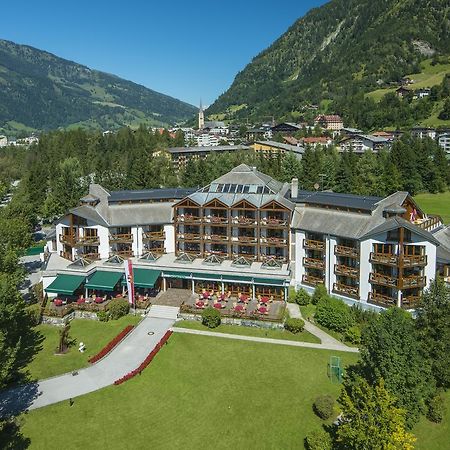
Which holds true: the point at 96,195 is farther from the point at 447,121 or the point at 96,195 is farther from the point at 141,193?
the point at 447,121

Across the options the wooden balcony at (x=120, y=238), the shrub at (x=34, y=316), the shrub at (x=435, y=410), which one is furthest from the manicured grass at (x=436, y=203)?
the shrub at (x=34, y=316)

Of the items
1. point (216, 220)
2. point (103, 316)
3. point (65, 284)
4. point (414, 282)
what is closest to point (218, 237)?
point (216, 220)

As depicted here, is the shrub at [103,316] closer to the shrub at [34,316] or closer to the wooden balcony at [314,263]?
the shrub at [34,316]

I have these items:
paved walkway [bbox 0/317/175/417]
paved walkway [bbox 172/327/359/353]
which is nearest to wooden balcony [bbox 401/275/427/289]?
paved walkway [bbox 172/327/359/353]

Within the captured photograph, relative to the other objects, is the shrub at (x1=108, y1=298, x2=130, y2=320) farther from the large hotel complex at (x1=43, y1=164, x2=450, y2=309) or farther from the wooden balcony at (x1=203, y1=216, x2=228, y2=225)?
the wooden balcony at (x1=203, y1=216, x2=228, y2=225)

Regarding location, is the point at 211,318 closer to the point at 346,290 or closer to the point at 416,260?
the point at 346,290
